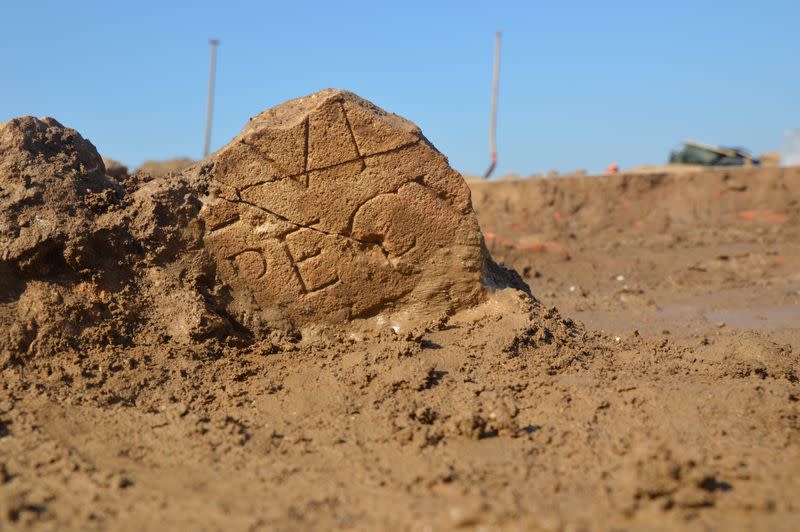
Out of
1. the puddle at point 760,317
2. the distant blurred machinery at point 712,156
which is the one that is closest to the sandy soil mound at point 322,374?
the puddle at point 760,317

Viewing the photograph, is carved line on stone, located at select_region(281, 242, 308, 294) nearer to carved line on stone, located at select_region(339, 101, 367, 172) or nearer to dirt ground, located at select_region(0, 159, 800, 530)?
dirt ground, located at select_region(0, 159, 800, 530)

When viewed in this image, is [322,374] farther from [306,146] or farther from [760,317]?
[760,317]

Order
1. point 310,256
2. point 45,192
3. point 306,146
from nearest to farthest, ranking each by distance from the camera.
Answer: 1. point 45,192
2. point 306,146
3. point 310,256

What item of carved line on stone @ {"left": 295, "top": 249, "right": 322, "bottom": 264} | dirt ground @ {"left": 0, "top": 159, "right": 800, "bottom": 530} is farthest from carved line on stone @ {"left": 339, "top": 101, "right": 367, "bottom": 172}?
dirt ground @ {"left": 0, "top": 159, "right": 800, "bottom": 530}

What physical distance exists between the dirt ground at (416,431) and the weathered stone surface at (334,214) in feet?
0.79

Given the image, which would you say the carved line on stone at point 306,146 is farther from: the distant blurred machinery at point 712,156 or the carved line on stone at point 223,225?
the distant blurred machinery at point 712,156

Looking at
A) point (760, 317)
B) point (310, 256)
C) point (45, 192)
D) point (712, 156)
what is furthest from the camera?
point (712, 156)

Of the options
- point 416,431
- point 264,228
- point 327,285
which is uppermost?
point 264,228

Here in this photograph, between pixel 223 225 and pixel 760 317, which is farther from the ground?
pixel 223 225

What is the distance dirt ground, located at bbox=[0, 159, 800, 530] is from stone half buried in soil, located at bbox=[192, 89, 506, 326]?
0.24m

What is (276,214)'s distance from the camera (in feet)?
13.6

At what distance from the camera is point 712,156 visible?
50.0ft

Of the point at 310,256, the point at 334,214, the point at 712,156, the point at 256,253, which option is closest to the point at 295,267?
the point at 310,256

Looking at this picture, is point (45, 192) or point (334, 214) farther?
point (334, 214)
